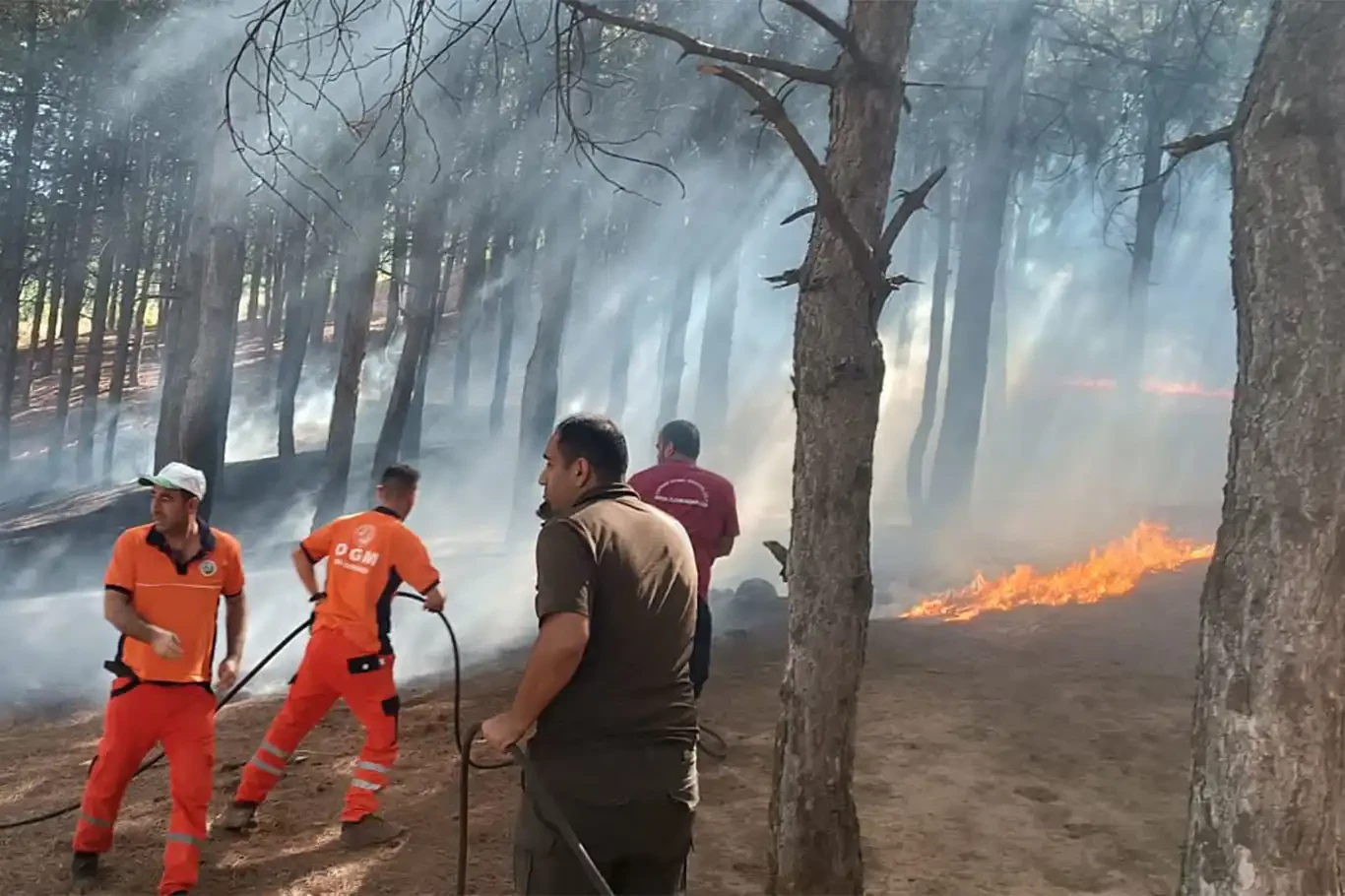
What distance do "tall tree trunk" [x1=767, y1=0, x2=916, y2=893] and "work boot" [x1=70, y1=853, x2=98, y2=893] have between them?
3.14 m

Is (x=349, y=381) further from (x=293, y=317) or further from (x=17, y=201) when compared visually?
(x=293, y=317)

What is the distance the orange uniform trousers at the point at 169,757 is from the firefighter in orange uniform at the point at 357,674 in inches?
28.1

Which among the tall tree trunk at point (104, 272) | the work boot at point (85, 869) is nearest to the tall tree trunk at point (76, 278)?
the tall tree trunk at point (104, 272)

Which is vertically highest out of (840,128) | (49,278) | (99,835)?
(49,278)

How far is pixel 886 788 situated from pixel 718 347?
61.3 ft

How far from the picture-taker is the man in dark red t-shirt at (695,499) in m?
6.42

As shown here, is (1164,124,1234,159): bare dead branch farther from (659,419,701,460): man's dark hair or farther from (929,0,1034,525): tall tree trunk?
(929,0,1034,525): tall tree trunk

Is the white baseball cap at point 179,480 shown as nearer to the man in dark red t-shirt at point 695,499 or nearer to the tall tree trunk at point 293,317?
the man in dark red t-shirt at point 695,499

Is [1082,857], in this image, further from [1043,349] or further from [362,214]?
[1043,349]

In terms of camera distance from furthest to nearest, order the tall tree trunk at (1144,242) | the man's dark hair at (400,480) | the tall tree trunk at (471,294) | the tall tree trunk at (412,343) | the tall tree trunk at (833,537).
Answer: the tall tree trunk at (471,294) < the tall tree trunk at (1144,242) < the tall tree trunk at (412,343) < the man's dark hair at (400,480) < the tall tree trunk at (833,537)

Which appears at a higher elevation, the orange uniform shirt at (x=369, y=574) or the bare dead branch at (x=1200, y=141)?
the bare dead branch at (x=1200, y=141)

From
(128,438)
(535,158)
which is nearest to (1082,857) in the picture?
(535,158)

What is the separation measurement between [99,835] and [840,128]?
4571mm

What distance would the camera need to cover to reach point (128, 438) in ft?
106
